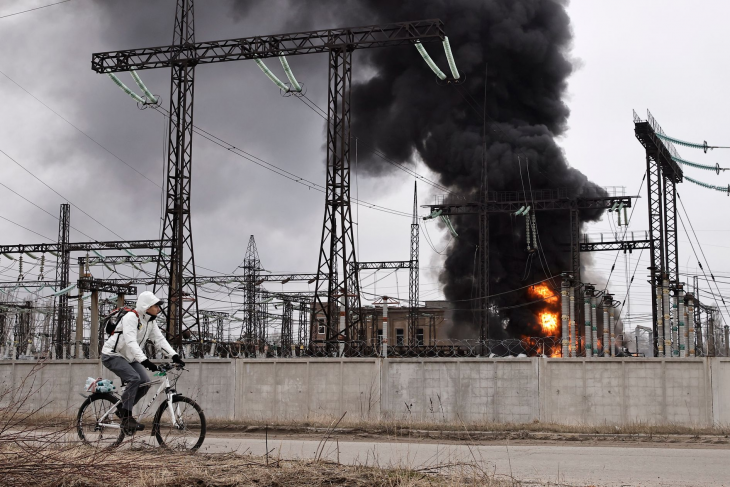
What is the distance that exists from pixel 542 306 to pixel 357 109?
2050 cm

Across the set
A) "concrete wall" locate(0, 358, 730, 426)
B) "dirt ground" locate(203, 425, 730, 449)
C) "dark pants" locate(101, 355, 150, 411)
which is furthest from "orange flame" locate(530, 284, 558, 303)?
"dark pants" locate(101, 355, 150, 411)

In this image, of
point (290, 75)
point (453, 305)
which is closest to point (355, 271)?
point (290, 75)

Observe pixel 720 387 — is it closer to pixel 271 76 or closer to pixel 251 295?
pixel 271 76

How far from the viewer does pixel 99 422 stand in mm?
8969

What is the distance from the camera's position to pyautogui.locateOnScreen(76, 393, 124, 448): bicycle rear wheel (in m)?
8.63

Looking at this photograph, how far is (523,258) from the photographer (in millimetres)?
57250

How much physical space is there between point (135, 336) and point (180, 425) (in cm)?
113

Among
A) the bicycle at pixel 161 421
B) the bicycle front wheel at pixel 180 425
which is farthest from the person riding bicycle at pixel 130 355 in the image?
the bicycle front wheel at pixel 180 425

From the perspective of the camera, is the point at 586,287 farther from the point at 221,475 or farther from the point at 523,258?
the point at 221,475

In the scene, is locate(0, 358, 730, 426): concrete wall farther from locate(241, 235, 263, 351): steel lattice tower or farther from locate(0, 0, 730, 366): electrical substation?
locate(241, 235, 263, 351): steel lattice tower

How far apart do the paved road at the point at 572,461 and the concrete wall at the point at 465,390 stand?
24.4 feet

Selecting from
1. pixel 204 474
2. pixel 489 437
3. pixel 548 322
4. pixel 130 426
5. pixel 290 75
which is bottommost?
pixel 489 437

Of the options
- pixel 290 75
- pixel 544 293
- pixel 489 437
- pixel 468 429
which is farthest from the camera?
pixel 544 293

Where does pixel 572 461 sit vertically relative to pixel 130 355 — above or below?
below
